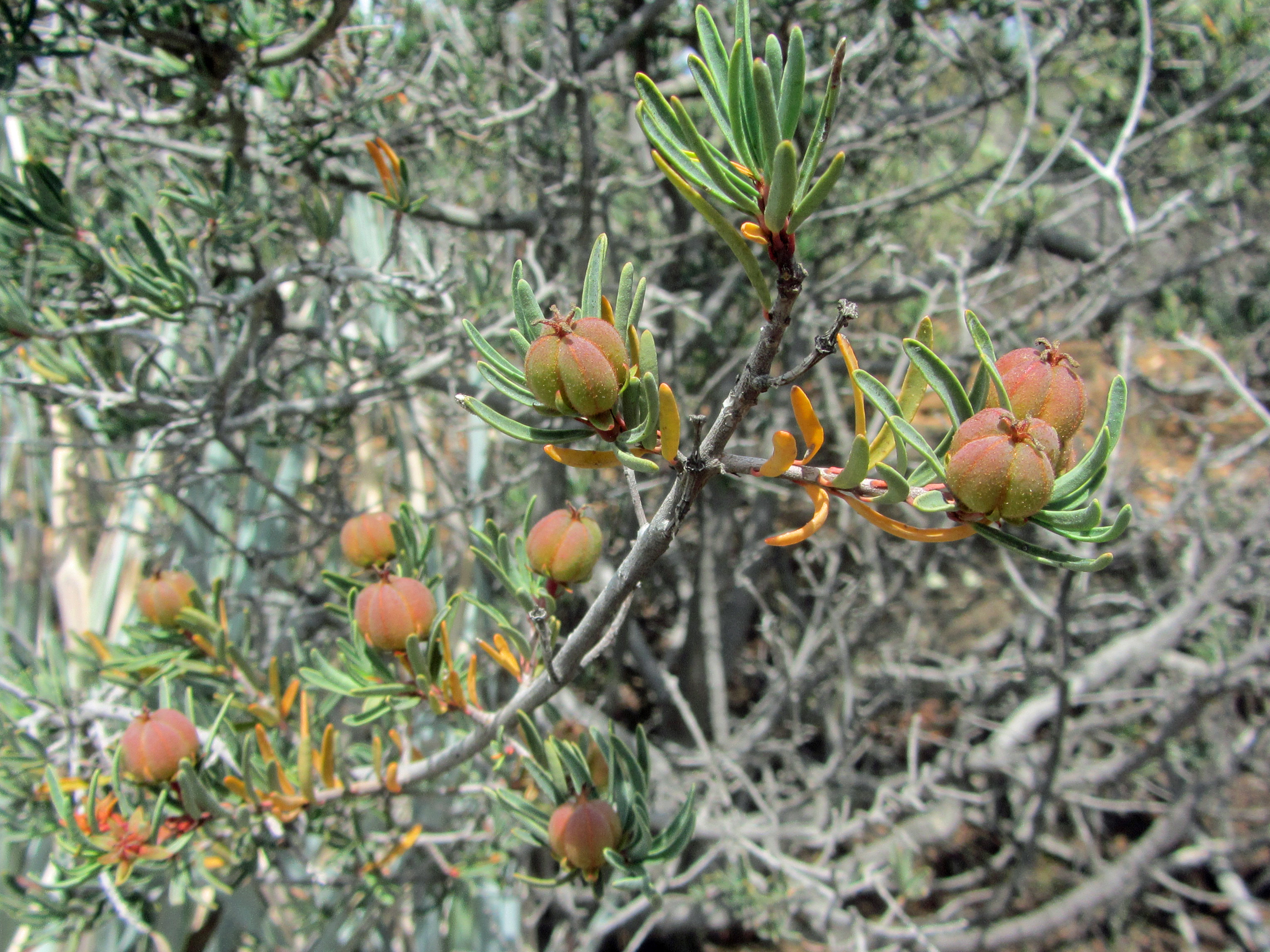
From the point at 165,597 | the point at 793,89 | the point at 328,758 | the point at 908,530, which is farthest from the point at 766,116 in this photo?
the point at 165,597

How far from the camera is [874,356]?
2.30m

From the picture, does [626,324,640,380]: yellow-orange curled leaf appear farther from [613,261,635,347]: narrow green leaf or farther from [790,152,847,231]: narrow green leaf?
[790,152,847,231]: narrow green leaf

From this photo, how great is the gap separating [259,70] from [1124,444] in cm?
284

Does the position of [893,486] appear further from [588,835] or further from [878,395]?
[588,835]

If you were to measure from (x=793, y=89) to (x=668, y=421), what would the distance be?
21 centimetres

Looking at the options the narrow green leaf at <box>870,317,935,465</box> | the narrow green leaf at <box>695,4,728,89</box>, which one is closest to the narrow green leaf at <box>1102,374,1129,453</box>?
the narrow green leaf at <box>870,317,935,465</box>

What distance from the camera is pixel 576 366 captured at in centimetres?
50

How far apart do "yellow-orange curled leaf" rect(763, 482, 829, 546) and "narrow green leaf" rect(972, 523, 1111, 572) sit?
0.31ft

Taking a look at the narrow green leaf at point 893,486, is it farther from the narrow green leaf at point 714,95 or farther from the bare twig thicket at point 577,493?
the bare twig thicket at point 577,493

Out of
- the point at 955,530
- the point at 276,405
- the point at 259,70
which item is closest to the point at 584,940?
the point at 276,405

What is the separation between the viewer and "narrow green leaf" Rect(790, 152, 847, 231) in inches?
16.1

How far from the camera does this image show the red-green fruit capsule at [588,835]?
0.77 meters

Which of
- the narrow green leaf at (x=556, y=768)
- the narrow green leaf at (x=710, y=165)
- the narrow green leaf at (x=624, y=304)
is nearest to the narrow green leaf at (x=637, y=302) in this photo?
the narrow green leaf at (x=624, y=304)

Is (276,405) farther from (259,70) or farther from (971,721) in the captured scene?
(971,721)
